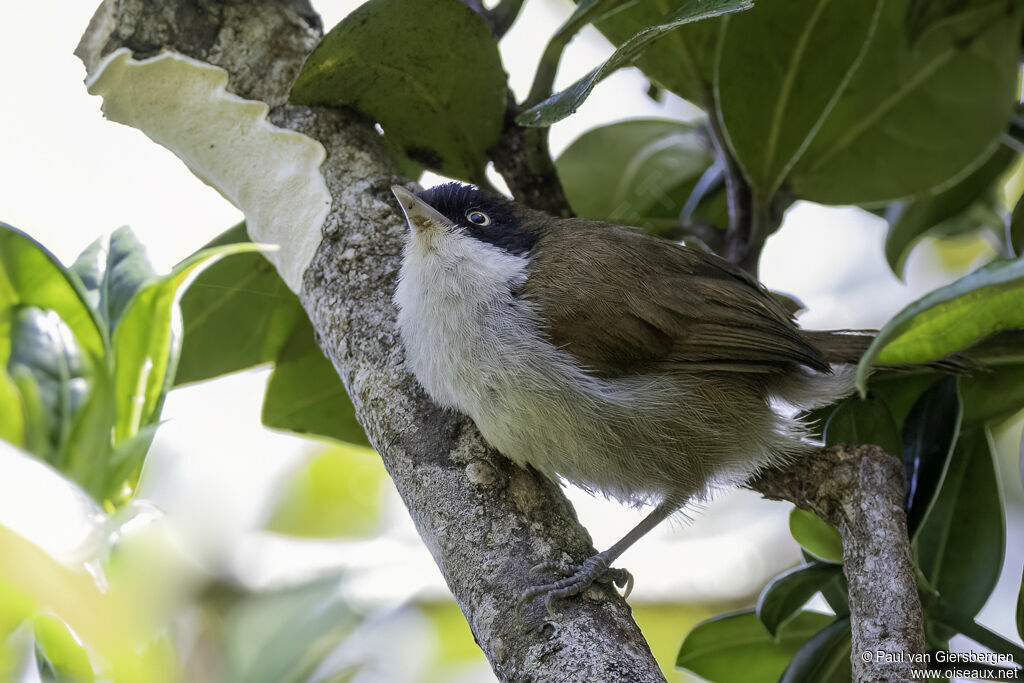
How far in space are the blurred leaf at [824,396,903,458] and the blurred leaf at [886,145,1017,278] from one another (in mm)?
734

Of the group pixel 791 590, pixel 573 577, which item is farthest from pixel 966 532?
pixel 573 577

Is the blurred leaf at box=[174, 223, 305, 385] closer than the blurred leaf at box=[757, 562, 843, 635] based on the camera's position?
No

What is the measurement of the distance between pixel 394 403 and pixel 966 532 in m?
1.18

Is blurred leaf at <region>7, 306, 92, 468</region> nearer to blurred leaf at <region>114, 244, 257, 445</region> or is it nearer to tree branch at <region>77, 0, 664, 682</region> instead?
blurred leaf at <region>114, 244, 257, 445</region>

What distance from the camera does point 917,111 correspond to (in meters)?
2.06

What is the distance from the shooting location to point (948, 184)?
6.86 feet

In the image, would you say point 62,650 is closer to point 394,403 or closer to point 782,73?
point 394,403

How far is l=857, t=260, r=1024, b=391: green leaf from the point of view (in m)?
1.08

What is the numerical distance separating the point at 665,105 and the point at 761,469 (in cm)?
146

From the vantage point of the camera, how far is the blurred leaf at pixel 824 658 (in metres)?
1.66

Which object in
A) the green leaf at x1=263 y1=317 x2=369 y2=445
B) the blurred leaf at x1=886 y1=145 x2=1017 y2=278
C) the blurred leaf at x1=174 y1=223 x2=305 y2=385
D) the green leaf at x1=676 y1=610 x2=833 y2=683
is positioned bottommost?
the green leaf at x1=676 y1=610 x2=833 y2=683

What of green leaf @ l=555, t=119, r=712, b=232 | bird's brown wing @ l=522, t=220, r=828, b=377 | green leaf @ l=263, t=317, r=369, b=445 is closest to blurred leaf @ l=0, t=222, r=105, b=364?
green leaf @ l=263, t=317, r=369, b=445

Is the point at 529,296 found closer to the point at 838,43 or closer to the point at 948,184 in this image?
the point at 838,43

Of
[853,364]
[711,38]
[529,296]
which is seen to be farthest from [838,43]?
[529,296]
